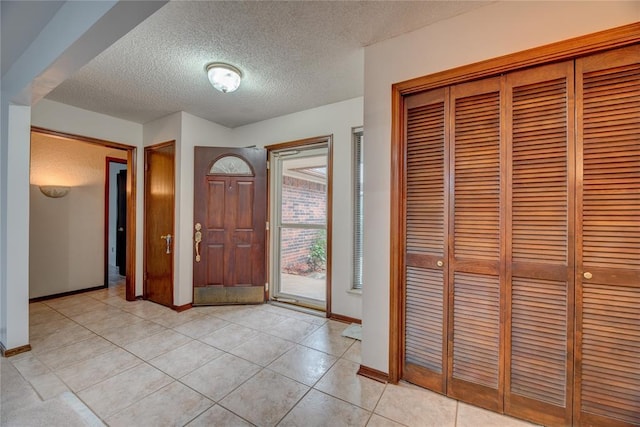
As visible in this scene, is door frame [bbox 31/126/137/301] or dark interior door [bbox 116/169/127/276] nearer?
door frame [bbox 31/126/137/301]

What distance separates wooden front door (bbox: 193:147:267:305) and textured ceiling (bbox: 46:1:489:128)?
65 cm

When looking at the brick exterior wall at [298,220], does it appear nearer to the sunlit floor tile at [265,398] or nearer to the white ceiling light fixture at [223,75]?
the white ceiling light fixture at [223,75]

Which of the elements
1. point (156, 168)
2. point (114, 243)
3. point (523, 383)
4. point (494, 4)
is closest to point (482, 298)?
point (523, 383)

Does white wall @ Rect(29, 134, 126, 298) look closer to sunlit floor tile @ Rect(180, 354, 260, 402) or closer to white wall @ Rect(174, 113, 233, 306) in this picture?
white wall @ Rect(174, 113, 233, 306)

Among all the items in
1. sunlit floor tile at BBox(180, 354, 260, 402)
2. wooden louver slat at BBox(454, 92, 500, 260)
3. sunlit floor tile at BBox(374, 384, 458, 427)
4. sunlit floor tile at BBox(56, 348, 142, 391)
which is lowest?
sunlit floor tile at BBox(180, 354, 260, 402)

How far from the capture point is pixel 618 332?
4.36 ft

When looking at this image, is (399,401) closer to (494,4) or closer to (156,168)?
(494,4)

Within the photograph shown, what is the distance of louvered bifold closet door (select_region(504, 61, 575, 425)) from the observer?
1429 millimetres

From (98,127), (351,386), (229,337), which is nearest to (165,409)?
(229,337)

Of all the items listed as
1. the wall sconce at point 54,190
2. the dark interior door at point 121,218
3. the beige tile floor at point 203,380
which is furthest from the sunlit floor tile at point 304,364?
the dark interior door at point 121,218

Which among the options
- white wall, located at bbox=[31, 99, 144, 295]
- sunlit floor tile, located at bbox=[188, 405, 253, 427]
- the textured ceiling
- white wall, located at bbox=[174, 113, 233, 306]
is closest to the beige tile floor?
sunlit floor tile, located at bbox=[188, 405, 253, 427]

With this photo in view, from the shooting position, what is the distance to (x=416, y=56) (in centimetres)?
179

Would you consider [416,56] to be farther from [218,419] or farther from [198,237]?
[198,237]

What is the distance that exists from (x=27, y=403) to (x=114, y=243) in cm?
459
